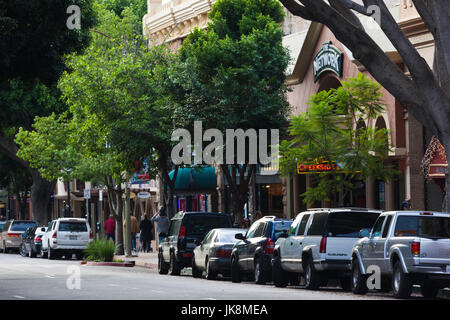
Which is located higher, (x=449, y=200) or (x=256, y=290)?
(x=449, y=200)

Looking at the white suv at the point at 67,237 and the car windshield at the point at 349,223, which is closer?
the car windshield at the point at 349,223

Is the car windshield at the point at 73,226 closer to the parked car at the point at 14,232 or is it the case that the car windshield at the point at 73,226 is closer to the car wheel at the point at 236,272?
the parked car at the point at 14,232

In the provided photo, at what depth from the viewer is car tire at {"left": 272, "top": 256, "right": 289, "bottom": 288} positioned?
2530 centimetres

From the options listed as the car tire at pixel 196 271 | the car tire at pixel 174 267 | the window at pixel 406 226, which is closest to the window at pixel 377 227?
the window at pixel 406 226

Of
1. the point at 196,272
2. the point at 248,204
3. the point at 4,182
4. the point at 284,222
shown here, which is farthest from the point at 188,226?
the point at 4,182

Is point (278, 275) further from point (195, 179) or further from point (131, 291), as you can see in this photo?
point (195, 179)

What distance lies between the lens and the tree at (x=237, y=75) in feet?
116

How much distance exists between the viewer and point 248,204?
4616 cm

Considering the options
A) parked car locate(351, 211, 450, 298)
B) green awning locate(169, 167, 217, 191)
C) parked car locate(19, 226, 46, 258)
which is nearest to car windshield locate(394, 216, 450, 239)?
parked car locate(351, 211, 450, 298)

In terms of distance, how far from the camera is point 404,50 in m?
22.6

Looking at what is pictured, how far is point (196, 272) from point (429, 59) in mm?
8939

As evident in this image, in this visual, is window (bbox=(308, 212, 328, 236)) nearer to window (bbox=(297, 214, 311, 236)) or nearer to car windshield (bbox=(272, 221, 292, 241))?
window (bbox=(297, 214, 311, 236))

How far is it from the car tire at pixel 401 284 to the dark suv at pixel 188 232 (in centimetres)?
1209
